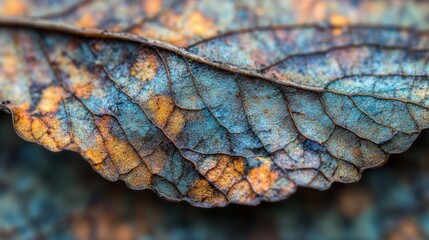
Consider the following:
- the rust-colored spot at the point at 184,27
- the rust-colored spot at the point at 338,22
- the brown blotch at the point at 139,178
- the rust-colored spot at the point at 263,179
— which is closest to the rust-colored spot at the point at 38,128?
the brown blotch at the point at 139,178

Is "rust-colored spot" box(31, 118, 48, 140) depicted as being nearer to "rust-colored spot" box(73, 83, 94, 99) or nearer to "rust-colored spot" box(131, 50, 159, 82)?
"rust-colored spot" box(73, 83, 94, 99)

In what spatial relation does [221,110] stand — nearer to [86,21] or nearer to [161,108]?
[161,108]

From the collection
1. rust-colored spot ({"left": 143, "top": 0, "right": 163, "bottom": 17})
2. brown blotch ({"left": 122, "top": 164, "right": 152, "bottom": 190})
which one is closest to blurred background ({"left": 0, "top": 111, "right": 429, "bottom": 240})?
brown blotch ({"left": 122, "top": 164, "right": 152, "bottom": 190})

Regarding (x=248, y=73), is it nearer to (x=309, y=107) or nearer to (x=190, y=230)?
(x=309, y=107)

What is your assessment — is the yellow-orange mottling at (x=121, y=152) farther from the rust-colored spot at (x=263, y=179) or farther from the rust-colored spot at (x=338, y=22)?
the rust-colored spot at (x=338, y=22)

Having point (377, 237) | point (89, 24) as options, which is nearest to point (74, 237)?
point (89, 24)

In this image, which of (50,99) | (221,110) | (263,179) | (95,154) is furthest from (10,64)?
(263,179)
